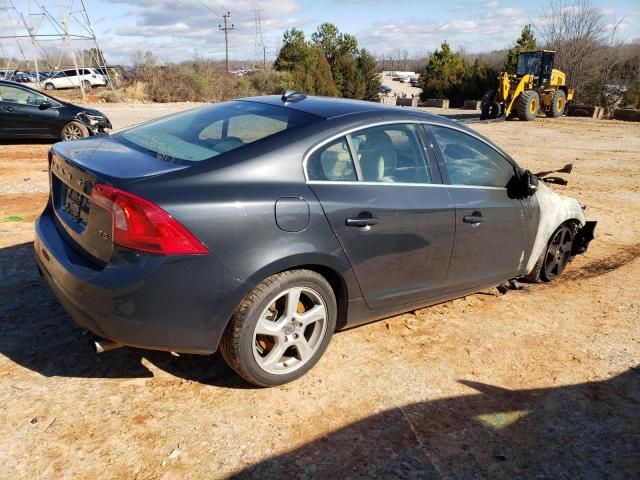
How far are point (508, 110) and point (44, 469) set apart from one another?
2221 centimetres

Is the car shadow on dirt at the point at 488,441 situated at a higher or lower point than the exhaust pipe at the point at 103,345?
lower

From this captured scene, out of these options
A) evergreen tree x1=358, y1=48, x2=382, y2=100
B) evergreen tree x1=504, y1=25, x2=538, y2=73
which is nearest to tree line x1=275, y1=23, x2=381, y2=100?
evergreen tree x1=358, y1=48, x2=382, y2=100

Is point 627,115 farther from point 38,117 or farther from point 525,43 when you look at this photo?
point 38,117

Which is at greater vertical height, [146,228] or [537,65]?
Answer: [537,65]

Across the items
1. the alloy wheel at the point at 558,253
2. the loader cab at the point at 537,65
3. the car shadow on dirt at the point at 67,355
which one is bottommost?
the car shadow on dirt at the point at 67,355

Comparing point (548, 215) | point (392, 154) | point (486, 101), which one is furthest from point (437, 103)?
point (392, 154)

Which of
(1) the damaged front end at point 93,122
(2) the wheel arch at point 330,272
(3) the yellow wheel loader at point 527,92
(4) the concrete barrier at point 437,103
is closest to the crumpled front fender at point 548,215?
(2) the wheel arch at point 330,272

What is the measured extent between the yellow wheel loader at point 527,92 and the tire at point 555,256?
17798 mm

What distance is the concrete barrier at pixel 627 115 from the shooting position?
2564 cm

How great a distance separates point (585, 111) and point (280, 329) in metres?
29.9

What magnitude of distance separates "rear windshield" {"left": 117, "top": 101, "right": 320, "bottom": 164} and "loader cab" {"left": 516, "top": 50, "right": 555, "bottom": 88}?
865 inches

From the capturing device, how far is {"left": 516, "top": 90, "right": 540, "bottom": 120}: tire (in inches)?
835

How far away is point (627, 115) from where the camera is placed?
1036 inches

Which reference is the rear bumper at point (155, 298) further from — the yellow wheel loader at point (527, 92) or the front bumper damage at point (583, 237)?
the yellow wheel loader at point (527, 92)
